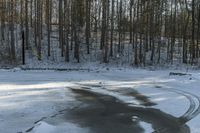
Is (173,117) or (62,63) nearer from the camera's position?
(173,117)

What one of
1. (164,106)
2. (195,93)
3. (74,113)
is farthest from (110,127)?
(195,93)

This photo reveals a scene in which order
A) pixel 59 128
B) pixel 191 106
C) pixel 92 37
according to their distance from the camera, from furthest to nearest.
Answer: pixel 92 37
pixel 191 106
pixel 59 128

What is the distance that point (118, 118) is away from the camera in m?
12.5

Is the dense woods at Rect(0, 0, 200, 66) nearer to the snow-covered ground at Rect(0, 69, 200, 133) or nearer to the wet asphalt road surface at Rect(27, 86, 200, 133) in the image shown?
the snow-covered ground at Rect(0, 69, 200, 133)

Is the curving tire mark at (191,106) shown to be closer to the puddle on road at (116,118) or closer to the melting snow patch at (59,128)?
the puddle on road at (116,118)

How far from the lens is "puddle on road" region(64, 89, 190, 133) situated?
1107cm

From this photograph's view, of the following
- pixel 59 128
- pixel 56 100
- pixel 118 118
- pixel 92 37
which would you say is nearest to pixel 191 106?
pixel 118 118

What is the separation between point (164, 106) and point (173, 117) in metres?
1.96

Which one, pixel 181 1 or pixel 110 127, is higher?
pixel 181 1

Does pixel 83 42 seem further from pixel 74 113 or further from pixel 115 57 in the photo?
pixel 74 113

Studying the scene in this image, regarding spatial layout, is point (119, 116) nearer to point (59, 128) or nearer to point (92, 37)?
point (59, 128)

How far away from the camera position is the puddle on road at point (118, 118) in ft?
36.3

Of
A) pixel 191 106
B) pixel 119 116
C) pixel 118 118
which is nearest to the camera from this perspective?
pixel 118 118

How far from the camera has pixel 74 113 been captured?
1329 centimetres
